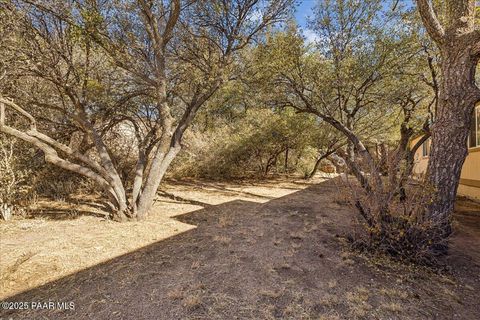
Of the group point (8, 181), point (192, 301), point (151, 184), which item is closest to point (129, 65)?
point (151, 184)

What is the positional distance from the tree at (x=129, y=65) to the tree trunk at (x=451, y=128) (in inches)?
152

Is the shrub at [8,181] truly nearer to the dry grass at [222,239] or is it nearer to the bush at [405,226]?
the dry grass at [222,239]

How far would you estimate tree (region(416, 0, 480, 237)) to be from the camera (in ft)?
10.1

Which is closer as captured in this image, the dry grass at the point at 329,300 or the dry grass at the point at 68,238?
the dry grass at the point at 329,300

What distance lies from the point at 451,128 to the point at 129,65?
5722 mm

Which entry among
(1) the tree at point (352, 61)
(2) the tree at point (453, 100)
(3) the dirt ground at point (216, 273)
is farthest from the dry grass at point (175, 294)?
(1) the tree at point (352, 61)

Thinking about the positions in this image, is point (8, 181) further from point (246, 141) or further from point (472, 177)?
point (472, 177)

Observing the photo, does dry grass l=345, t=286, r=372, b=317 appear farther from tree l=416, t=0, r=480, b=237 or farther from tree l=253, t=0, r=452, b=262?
tree l=253, t=0, r=452, b=262

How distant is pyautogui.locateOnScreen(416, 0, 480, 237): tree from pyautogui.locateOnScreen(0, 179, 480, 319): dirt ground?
1.08 meters

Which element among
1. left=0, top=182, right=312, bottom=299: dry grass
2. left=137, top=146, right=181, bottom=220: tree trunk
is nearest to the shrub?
left=0, top=182, right=312, bottom=299: dry grass

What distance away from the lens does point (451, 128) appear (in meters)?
3.18

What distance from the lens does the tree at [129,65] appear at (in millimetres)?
4195

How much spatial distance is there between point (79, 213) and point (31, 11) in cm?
392

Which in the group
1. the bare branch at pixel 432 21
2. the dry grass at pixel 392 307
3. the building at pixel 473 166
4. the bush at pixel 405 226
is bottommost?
the dry grass at pixel 392 307
